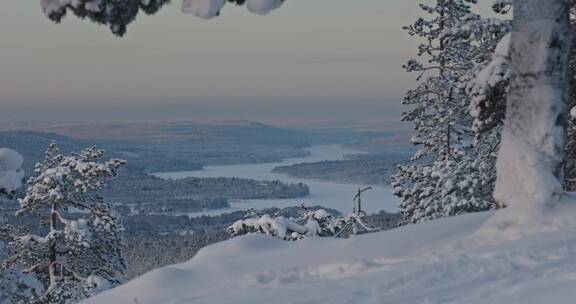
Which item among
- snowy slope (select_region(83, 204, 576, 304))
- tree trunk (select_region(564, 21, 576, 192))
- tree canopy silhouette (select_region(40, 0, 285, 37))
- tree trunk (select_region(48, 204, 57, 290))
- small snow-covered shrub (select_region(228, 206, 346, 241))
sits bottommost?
tree trunk (select_region(48, 204, 57, 290))

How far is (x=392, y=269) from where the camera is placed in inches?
251

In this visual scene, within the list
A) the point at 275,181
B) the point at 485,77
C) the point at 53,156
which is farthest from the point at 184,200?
the point at 485,77

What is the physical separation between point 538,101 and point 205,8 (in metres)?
4.24

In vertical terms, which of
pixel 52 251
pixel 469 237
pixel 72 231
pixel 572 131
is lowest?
pixel 52 251

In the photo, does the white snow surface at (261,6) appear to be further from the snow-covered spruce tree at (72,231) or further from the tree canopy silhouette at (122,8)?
the snow-covered spruce tree at (72,231)

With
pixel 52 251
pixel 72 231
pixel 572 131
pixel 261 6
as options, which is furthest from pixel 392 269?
pixel 52 251

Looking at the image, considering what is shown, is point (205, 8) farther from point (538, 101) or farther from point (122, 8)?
point (538, 101)

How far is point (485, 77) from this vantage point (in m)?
10.5

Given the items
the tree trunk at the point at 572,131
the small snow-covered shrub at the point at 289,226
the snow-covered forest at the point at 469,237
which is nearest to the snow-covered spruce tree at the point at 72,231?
the small snow-covered shrub at the point at 289,226

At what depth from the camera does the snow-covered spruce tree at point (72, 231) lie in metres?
20.6

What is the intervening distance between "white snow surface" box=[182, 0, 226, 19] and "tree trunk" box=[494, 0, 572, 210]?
3.81 metres

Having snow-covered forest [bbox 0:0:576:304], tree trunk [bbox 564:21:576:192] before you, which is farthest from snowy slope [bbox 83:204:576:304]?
tree trunk [bbox 564:21:576:192]

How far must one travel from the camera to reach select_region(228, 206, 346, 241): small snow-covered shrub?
16.0 meters

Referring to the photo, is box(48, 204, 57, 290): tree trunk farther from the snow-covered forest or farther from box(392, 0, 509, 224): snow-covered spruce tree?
box(392, 0, 509, 224): snow-covered spruce tree
